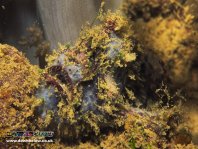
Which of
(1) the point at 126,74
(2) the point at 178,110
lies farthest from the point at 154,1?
(2) the point at 178,110

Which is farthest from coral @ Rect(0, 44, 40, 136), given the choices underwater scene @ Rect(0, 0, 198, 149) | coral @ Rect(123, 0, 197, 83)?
coral @ Rect(123, 0, 197, 83)

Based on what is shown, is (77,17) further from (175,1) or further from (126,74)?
(175,1)

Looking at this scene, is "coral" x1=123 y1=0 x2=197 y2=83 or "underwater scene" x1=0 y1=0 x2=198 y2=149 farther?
"coral" x1=123 y1=0 x2=197 y2=83

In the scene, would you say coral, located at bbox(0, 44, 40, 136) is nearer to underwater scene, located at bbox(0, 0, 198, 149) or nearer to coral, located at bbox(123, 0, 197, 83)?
underwater scene, located at bbox(0, 0, 198, 149)

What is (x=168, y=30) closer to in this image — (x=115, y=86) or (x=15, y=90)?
(x=115, y=86)

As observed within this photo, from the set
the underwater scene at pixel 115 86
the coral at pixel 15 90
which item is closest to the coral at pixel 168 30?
the underwater scene at pixel 115 86

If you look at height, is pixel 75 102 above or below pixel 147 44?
below

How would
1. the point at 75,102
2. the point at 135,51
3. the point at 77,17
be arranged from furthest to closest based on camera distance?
the point at 77,17 < the point at 135,51 < the point at 75,102

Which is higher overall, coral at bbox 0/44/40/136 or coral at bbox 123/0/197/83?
coral at bbox 123/0/197/83
